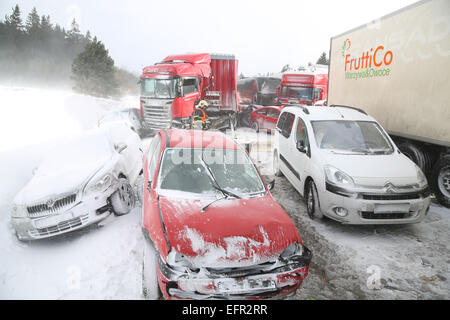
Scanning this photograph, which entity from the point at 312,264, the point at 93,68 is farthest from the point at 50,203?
the point at 93,68

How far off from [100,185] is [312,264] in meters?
3.53

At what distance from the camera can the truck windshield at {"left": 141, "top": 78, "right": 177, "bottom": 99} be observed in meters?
11.7

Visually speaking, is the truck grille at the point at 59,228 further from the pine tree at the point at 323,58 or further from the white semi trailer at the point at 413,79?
the pine tree at the point at 323,58

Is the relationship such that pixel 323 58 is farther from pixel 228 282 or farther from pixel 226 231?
pixel 228 282

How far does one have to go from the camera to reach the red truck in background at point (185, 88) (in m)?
11.7

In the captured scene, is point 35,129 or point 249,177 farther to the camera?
point 35,129

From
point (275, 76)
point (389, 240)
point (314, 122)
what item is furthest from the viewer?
point (275, 76)

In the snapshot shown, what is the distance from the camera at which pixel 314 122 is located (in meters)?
5.62

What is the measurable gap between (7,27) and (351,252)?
7189 centimetres

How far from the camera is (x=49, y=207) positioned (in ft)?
13.5

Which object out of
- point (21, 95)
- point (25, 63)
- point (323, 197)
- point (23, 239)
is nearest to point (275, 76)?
point (21, 95)

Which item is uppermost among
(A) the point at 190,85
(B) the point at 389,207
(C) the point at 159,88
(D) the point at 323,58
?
(D) the point at 323,58
